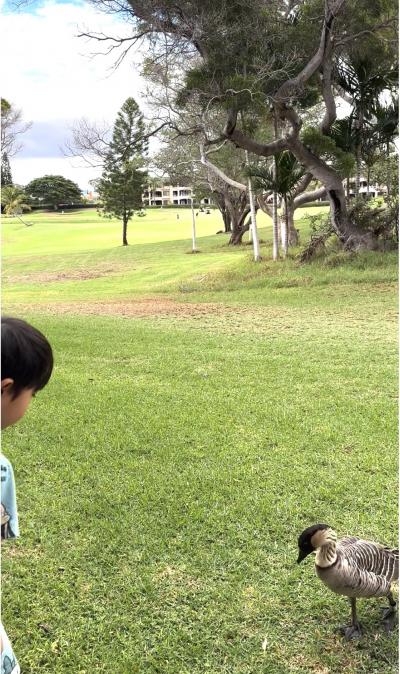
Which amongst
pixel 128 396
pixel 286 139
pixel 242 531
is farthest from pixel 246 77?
pixel 242 531

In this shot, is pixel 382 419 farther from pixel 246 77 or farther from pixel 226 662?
pixel 246 77

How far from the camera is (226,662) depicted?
171cm

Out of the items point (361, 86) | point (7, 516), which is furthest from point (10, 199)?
point (7, 516)

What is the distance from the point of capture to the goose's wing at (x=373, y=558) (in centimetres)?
170

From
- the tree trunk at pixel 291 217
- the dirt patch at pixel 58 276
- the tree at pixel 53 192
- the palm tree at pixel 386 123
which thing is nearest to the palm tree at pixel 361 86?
the palm tree at pixel 386 123

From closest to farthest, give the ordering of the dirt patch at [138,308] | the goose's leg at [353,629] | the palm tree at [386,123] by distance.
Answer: the goose's leg at [353,629] → the dirt patch at [138,308] → the palm tree at [386,123]

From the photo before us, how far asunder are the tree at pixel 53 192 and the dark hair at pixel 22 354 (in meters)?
28.9

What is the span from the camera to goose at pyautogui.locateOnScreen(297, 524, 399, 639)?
166 centimetres

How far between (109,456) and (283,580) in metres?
1.29

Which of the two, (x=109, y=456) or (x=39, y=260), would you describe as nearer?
(x=109, y=456)

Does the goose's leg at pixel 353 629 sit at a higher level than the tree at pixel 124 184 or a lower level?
lower

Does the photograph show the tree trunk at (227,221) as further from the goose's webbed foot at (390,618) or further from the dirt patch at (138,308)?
the goose's webbed foot at (390,618)

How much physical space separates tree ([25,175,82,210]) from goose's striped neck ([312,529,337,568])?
28598mm

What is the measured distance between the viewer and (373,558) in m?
1.72
